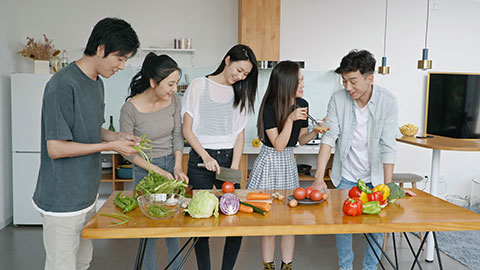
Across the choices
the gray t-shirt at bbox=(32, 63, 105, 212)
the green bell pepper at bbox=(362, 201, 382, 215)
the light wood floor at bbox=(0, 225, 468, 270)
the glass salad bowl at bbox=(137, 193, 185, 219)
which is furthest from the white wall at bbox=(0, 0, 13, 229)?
the green bell pepper at bbox=(362, 201, 382, 215)

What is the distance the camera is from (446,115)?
541cm

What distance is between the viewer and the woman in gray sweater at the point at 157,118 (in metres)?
2.34

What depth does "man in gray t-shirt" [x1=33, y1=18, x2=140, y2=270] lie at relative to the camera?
1691 millimetres

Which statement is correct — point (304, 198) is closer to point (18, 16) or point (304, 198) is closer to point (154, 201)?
point (154, 201)

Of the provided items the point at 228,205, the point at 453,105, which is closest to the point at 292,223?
the point at 228,205

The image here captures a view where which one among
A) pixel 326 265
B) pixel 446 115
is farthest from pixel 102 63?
pixel 446 115

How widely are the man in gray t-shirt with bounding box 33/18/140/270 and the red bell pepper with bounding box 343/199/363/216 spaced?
1.09m

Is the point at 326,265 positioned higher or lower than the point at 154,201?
lower

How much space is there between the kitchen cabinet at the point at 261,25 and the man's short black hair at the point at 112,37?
117 inches

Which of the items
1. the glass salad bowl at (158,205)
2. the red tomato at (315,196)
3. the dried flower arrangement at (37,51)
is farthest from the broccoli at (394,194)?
the dried flower arrangement at (37,51)

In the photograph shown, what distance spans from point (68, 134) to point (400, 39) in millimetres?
4760

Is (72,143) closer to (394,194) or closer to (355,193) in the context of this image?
(355,193)

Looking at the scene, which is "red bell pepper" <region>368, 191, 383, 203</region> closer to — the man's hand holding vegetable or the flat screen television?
the man's hand holding vegetable

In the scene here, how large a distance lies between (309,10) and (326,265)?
3.22 m
